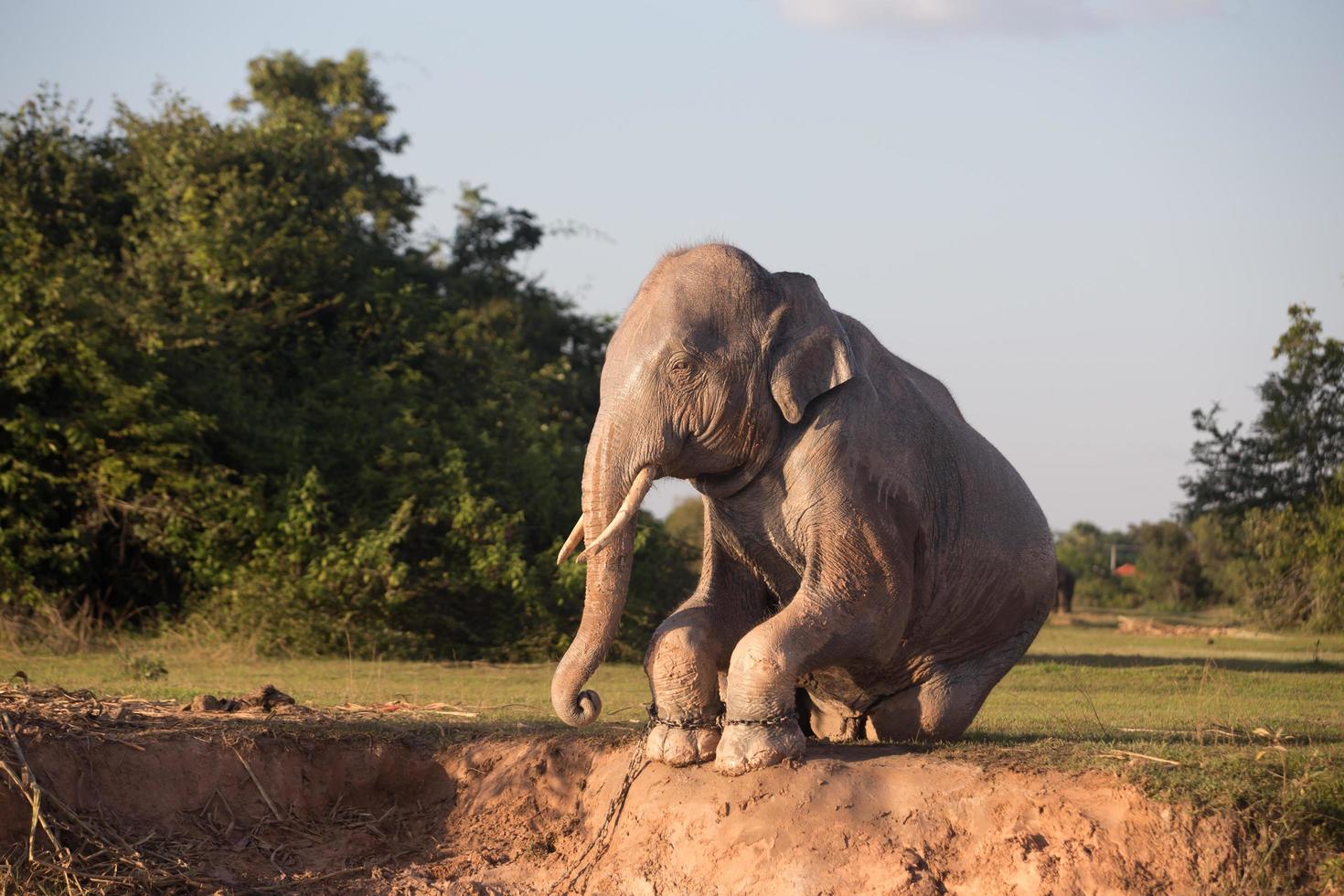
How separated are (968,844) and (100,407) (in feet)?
38.9

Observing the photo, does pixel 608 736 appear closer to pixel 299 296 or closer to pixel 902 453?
pixel 902 453

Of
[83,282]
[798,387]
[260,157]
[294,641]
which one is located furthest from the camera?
[260,157]

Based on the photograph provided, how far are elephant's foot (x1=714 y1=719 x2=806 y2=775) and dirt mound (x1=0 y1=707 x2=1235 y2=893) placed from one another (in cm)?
8

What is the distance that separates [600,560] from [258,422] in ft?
35.6

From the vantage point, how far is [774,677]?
6.19m

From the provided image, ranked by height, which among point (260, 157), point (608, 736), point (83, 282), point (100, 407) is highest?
point (260, 157)

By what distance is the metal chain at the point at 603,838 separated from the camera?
6.53 metres

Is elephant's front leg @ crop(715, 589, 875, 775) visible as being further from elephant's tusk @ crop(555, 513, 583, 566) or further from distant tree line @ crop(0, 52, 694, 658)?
distant tree line @ crop(0, 52, 694, 658)

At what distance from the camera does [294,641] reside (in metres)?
14.5

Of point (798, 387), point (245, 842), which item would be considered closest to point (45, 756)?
point (245, 842)

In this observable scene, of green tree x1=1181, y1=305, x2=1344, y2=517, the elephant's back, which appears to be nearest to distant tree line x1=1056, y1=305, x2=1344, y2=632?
green tree x1=1181, y1=305, x2=1344, y2=517

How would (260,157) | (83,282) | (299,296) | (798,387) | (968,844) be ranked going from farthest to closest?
(260,157)
(299,296)
(83,282)
(798,387)
(968,844)

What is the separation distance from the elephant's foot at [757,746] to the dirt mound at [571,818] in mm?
78

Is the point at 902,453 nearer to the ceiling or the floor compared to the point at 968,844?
nearer to the ceiling
